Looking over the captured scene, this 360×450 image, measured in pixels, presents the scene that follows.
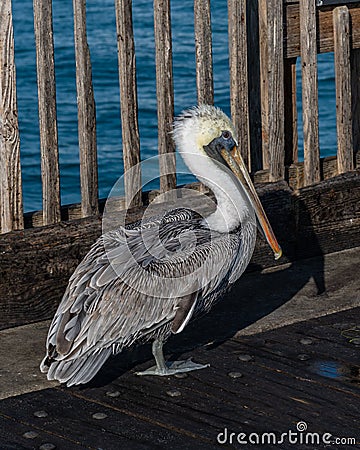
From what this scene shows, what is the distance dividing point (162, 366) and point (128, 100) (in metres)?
1.57

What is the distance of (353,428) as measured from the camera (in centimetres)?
425

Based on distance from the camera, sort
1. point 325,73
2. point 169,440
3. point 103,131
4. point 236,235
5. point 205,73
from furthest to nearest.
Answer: point 325,73
point 103,131
point 205,73
point 236,235
point 169,440

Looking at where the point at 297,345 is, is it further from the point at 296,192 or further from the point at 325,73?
the point at 325,73

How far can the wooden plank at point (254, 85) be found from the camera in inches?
244

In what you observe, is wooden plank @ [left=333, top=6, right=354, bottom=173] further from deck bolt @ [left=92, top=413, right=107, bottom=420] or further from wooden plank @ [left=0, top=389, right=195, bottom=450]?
deck bolt @ [left=92, top=413, right=107, bottom=420]

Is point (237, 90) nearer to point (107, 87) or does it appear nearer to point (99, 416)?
point (99, 416)

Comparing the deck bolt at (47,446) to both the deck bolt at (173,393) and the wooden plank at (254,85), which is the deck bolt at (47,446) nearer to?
the deck bolt at (173,393)

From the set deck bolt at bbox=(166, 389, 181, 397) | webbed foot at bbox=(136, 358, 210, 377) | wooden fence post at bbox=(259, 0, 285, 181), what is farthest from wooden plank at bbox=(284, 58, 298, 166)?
deck bolt at bbox=(166, 389, 181, 397)

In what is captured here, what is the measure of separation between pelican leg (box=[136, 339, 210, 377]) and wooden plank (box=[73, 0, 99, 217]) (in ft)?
3.69

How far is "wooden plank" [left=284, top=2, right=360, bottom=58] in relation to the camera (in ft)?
20.7

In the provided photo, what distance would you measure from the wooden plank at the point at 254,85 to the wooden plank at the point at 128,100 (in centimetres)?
87

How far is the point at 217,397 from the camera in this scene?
460 centimetres

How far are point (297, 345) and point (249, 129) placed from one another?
166 cm

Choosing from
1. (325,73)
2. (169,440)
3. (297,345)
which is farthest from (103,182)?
(169,440)
